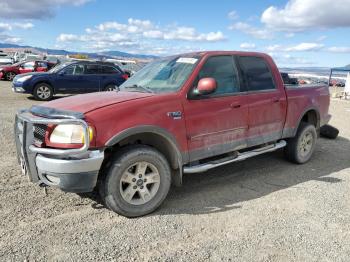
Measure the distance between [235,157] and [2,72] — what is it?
23.3 meters

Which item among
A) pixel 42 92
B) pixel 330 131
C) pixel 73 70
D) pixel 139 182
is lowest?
pixel 330 131

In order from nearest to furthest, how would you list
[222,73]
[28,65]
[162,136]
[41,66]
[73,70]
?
[162,136]
[222,73]
[73,70]
[41,66]
[28,65]

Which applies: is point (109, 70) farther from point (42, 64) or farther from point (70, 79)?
point (42, 64)

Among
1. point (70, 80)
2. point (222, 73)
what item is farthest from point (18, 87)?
point (222, 73)

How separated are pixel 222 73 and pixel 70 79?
1127 centimetres

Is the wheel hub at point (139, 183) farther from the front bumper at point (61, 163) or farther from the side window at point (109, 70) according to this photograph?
the side window at point (109, 70)

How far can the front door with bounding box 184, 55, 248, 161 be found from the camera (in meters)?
4.37

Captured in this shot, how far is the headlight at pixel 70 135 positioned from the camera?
356 centimetres

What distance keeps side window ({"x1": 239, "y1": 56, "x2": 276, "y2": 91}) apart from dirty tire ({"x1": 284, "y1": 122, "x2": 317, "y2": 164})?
110cm

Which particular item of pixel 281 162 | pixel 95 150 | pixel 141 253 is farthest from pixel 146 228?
pixel 281 162

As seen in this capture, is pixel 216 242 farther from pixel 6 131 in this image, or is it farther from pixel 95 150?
pixel 6 131

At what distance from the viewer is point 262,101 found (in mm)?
5215

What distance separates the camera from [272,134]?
18.0 feet

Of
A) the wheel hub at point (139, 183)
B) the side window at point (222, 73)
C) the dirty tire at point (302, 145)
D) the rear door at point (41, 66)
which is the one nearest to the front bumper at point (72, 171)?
the wheel hub at point (139, 183)
